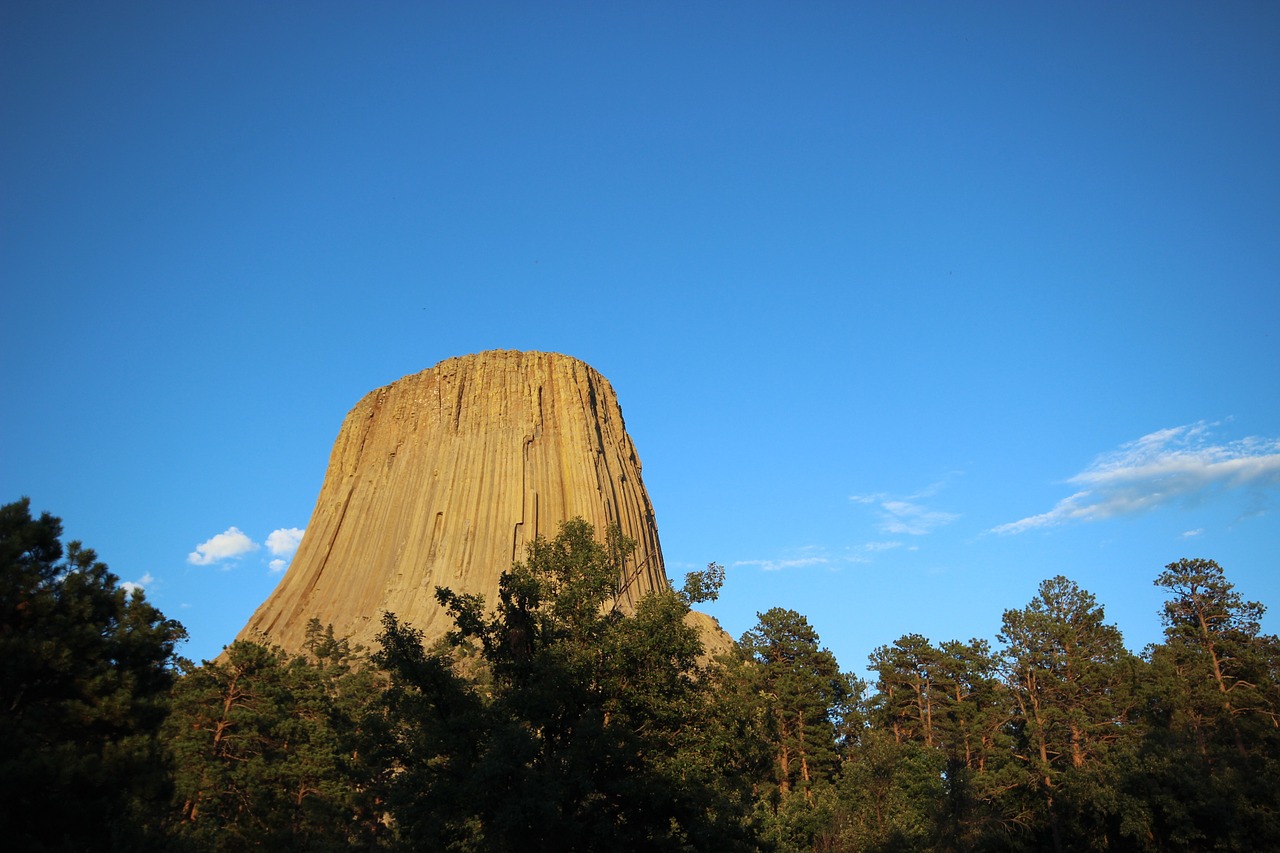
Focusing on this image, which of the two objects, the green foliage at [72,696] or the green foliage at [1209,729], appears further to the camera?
the green foliage at [1209,729]

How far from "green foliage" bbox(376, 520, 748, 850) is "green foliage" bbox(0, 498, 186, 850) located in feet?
14.8

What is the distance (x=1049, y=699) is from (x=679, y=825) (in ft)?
83.8

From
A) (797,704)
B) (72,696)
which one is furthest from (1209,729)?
(72,696)

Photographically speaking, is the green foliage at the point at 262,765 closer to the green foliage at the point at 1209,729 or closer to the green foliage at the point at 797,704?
the green foliage at the point at 797,704

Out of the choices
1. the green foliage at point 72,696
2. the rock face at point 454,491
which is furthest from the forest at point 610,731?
the rock face at point 454,491

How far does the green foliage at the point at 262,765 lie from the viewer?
2452 cm

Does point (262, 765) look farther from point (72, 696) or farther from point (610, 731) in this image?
point (610, 731)

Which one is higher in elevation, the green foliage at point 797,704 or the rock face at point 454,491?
the rock face at point 454,491

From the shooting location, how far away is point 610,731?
18.1 m

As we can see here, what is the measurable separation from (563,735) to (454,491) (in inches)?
2143

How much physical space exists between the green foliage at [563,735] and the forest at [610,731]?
0.06 meters

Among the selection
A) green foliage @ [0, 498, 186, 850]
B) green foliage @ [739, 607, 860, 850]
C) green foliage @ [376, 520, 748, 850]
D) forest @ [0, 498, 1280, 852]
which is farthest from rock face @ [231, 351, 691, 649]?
green foliage @ [0, 498, 186, 850]

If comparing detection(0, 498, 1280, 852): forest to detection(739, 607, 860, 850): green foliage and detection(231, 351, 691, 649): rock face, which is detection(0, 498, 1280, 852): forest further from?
detection(231, 351, 691, 649): rock face

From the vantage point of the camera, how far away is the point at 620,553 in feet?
71.7
